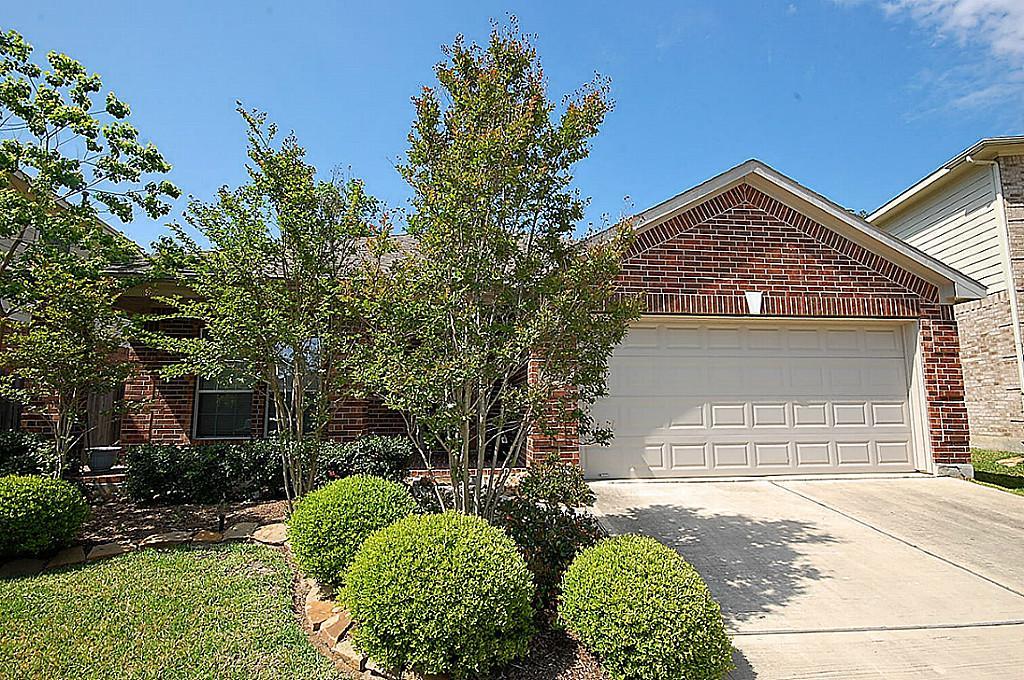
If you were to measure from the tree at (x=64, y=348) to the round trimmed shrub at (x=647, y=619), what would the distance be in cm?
597

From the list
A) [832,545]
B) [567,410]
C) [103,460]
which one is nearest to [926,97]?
[832,545]

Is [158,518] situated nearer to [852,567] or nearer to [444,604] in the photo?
[444,604]

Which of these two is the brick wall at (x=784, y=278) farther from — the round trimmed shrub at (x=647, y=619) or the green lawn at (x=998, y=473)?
the round trimmed shrub at (x=647, y=619)

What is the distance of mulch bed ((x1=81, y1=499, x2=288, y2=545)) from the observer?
20.6ft

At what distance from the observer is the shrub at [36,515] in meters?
5.20

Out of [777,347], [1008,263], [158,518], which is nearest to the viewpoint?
[158,518]

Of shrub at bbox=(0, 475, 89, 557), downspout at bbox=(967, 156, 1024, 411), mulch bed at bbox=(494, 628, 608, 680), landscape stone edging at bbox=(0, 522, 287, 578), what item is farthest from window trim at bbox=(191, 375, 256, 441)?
downspout at bbox=(967, 156, 1024, 411)

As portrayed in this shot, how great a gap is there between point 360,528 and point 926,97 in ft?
56.6

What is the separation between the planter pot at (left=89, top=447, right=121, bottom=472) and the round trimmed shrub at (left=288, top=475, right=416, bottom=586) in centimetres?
572

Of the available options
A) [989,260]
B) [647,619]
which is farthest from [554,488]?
[989,260]

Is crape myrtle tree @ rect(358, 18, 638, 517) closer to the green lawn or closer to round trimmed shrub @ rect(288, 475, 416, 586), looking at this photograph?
round trimmed shrub @ rect(288, 475, 416, 586)

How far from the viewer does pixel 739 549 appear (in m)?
5.69

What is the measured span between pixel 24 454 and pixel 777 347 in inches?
434

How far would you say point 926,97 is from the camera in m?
14.9
